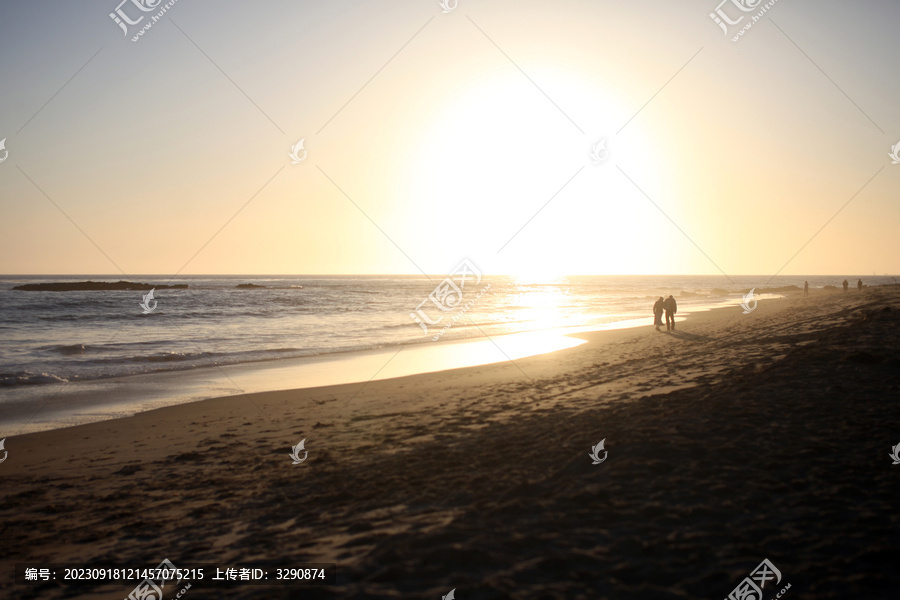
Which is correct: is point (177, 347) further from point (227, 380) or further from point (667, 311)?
point (667, 311)

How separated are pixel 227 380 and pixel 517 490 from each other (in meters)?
12.7

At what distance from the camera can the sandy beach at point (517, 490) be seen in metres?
4.41

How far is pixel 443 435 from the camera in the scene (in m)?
8.68

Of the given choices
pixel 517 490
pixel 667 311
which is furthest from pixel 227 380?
pixel 667 311

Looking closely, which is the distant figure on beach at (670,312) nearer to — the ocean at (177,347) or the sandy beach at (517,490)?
the ocean at (177,347)

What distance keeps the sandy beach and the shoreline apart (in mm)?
1686

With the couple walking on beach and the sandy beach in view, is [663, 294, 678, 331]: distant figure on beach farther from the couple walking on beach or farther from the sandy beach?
the sandy beach

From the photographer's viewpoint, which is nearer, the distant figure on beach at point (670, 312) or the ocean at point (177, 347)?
the ocean at point (177, 347)

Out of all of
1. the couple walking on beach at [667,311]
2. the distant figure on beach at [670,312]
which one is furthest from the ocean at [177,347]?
the distant figure on beach at [670,312]

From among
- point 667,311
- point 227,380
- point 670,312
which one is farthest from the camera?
point 667,311

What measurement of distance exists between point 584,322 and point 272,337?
20.7 m

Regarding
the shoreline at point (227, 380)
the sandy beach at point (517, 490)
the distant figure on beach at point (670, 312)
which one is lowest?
the sandy beach at point (517, 490)

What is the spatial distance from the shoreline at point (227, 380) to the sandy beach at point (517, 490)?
1.69 metres

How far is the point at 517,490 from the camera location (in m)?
6.00
